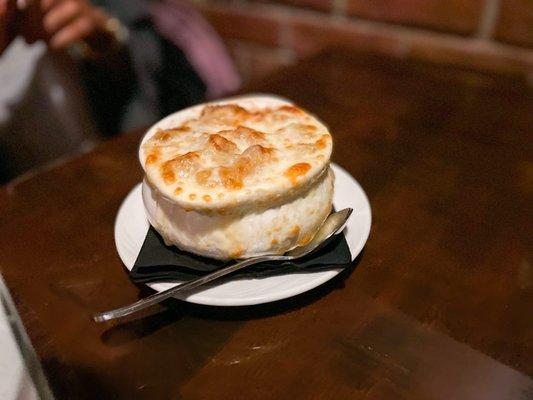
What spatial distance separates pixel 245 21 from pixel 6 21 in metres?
0.82

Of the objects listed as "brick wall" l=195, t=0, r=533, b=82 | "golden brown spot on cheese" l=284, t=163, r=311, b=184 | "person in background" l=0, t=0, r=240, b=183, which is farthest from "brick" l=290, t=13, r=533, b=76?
"golden brown spot on cheese" l=284, t=163, r=311, b=184

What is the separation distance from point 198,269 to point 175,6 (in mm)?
1054

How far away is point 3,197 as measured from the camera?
28.1 inches

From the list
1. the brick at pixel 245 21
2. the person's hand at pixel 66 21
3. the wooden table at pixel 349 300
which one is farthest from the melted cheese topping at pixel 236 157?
the brick at pixel 245 21

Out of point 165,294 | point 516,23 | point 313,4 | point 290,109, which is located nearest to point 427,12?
point 516,23

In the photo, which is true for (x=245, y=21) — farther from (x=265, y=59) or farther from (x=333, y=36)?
(x=333, y=36)

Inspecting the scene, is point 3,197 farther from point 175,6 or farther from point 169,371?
point 175,6

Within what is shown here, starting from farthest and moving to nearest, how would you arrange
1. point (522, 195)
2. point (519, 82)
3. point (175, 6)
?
point (175, 6) → point (519, 82) → point (522, 195)

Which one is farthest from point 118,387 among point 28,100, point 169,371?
point 28,100

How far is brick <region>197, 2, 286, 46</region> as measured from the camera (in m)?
1.50

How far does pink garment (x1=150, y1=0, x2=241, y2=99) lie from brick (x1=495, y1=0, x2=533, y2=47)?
633mm

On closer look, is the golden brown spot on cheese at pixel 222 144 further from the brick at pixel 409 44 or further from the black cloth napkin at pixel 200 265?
the brick at pixel 409 44

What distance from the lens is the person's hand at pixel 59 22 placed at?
37.3 inches

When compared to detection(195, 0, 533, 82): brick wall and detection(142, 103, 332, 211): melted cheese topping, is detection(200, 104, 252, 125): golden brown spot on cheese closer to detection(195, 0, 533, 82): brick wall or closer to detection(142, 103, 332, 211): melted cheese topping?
detection(142, 103, 332, 211): melted cheese topping
